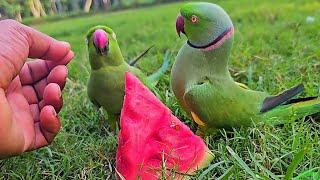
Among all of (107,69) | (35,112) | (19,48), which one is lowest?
(35,112)

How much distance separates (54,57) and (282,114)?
2.15 feet

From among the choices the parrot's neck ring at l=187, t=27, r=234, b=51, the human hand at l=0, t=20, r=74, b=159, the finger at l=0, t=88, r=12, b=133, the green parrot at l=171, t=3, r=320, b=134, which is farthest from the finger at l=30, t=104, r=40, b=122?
the parrot's neck ring at l=187, t=27, r=234, b=51

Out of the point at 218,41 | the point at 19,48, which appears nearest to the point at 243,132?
the point at 218,41

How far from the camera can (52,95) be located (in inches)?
51.8

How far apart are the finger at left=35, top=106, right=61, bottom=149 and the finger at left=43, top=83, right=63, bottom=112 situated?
0.13 feet

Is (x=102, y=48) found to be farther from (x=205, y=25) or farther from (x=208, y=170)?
(x=208, y=170)

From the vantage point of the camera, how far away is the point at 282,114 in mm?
1300

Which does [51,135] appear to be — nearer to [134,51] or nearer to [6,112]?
[6,112]

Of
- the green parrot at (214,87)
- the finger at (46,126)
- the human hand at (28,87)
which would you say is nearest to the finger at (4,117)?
the human hand at (28,87)

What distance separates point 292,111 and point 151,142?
15.1 inches

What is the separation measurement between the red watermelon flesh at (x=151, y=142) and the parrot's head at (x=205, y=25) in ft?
0.63

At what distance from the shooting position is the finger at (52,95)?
131cm

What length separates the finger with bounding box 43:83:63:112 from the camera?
131cm

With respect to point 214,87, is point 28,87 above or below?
below
